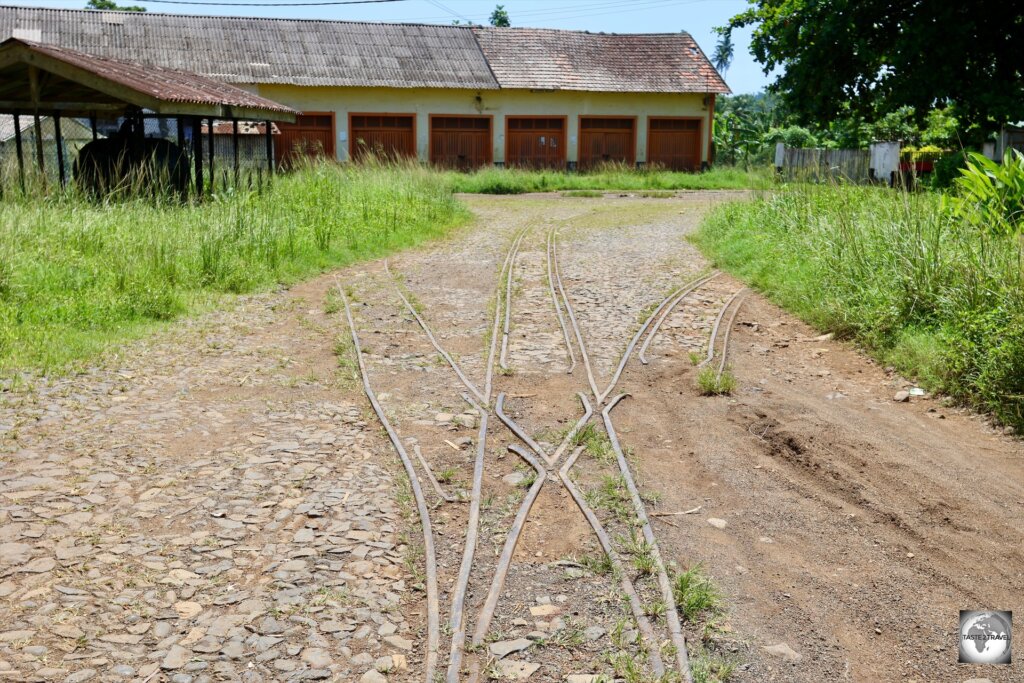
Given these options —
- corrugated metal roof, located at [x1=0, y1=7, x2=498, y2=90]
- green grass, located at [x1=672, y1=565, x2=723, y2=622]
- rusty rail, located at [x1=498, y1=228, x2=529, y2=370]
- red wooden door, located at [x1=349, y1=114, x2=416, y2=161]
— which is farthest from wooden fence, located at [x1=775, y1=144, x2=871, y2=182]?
red wooden door, located at [x1=349, y1=114, x2=416, y2=161]

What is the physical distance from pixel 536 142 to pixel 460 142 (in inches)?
114

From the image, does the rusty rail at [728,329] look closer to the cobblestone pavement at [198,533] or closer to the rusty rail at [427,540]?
the rusty rail at [427,540]

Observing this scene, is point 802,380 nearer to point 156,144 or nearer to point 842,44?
point 156,144

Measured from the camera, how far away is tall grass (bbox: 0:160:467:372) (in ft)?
29.8

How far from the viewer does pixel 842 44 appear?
21984 millimetres

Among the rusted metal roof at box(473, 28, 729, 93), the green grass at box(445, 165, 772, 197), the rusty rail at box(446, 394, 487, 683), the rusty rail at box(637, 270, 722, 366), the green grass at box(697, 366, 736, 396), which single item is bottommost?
the rusty rail at box(446, 394, 487, 683)

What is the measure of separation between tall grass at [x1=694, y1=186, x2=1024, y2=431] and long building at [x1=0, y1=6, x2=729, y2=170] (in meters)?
23.1

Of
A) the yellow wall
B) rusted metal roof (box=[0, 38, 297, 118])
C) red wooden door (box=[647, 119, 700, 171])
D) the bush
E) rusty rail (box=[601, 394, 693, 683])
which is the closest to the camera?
rusty rail (box=[601, 394, 693, 683])

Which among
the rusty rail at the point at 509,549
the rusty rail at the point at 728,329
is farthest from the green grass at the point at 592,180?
the rusty rail at the point at 509,549

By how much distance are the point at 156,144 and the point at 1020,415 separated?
54.6ft

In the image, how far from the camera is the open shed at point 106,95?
14.9 metres

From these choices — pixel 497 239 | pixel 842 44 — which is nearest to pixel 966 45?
pixel 842 44

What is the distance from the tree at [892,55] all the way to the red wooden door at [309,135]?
50.4 feet

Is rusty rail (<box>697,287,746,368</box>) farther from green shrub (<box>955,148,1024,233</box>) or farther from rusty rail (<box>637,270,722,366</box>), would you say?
green shrub (<box>955,148,1024,233</box>)
